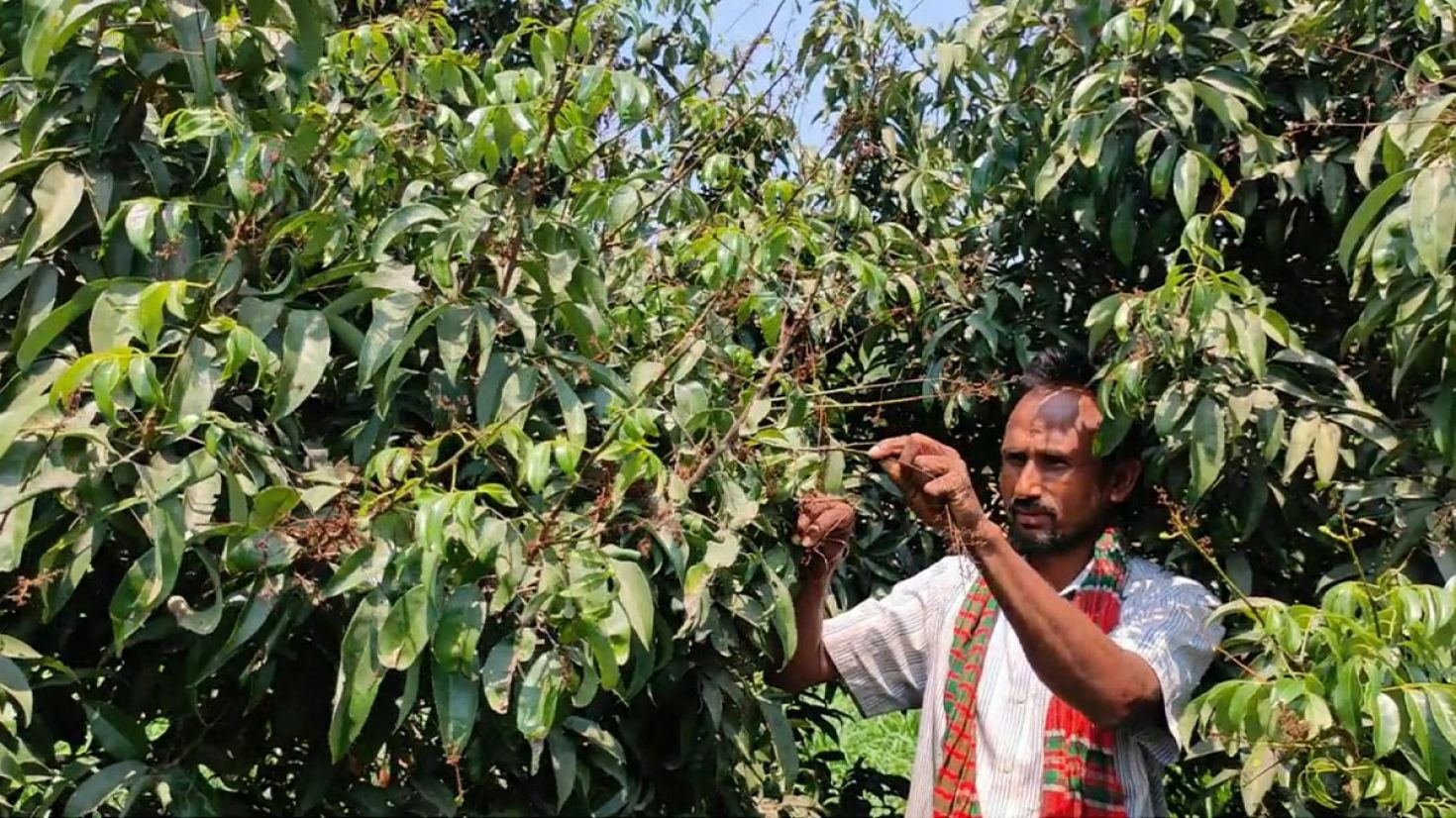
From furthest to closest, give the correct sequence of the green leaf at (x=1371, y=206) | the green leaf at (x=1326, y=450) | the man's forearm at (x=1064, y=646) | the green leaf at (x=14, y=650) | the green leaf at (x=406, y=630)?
the green leaf at (x=1326, y=450) → the man's forearm at (x=1064, y=646) → the green leaf at (x=1371, y=206) → the green leaf at (x=14, y=650) → the green leaf at (x=406, y=630)

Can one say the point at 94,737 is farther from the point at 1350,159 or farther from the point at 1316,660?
the point at 1350,159

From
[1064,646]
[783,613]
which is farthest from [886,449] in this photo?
[1064,646]

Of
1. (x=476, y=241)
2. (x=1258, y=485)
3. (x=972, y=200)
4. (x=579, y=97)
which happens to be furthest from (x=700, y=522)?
(x=972, y=200)

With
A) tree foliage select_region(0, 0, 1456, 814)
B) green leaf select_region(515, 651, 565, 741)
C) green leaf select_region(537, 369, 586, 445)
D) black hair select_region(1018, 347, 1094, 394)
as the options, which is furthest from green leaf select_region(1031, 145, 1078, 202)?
green leaf select_region(515, 651, 565, 741)

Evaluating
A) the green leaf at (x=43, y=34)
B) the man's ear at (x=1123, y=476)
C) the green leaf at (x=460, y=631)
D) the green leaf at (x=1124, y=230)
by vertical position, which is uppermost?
the green leaf at (x=1124, y=230)

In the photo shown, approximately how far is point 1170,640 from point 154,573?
130 centimetres

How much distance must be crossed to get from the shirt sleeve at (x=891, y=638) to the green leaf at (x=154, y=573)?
1.13m

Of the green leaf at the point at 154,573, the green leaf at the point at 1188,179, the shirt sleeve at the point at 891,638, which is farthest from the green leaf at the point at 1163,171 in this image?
the green leaf at the point at 154,573

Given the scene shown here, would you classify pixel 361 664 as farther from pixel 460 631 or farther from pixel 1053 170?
pixel 1053 170

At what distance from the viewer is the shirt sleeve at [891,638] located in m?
2.28

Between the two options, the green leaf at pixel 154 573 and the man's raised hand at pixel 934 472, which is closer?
the green leaf at pixel 154 573

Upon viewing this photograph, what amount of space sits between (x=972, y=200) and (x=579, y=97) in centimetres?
98

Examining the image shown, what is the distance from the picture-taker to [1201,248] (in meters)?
1.91

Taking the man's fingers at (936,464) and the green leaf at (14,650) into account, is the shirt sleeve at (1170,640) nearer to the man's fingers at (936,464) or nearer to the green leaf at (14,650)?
the man's fingers at (936,464)
